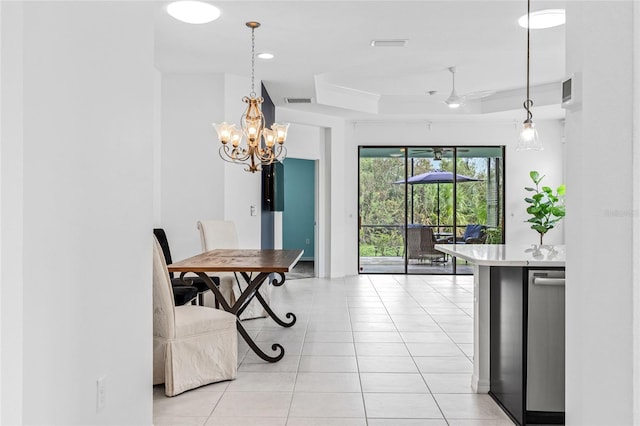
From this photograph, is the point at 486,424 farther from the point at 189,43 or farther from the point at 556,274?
the point at 189,43

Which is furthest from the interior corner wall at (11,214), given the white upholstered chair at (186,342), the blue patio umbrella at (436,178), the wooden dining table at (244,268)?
the blue patio umbrella at (436,178)

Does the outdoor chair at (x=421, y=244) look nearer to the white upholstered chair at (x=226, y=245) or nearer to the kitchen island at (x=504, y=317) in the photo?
the white upholstered chair at (x=226, y=245)

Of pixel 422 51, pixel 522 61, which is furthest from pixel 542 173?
pixel 422 51

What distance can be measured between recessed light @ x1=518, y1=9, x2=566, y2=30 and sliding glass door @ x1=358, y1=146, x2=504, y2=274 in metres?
4.62

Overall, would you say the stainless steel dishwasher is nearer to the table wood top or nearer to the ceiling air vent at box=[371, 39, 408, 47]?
the table wood top

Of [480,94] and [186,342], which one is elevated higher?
[480,94]

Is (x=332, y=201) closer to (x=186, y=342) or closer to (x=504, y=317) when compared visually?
(x=186, y=342)

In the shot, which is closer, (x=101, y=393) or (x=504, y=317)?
(x=101, y=393)

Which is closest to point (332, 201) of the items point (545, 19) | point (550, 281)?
point (545, 19)

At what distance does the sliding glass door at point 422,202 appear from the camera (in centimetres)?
870

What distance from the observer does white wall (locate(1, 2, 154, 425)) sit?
4.36 feet

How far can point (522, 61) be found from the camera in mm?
5832

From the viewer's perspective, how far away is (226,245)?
502 centimetres

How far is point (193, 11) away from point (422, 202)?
5901mm
